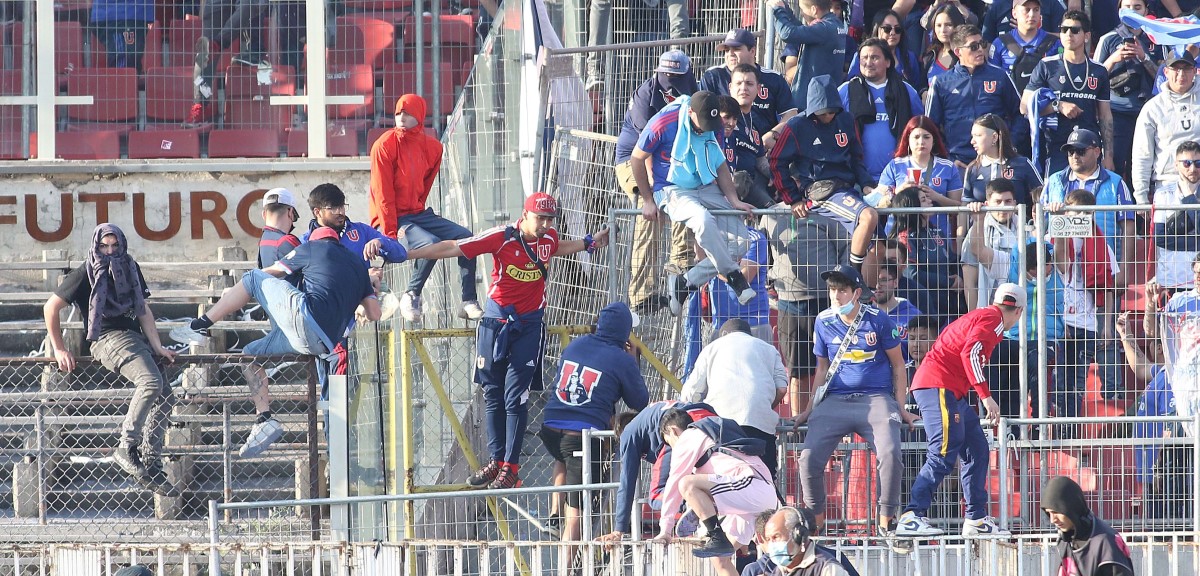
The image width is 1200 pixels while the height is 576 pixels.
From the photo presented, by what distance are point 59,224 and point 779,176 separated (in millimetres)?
8950

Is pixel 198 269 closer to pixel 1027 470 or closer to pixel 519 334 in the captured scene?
pixel 519 334

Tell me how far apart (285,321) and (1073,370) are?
202 inches

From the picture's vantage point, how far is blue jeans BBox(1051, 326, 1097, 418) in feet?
38.1

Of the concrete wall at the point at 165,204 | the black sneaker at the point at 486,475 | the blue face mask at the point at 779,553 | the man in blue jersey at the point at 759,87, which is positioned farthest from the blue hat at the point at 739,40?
the concrete wall at the point at 165,204

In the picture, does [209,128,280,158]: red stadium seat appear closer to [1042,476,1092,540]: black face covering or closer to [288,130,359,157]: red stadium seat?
[288,130,359,157]: red stadium seat

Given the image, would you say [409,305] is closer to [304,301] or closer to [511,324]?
[511,324]

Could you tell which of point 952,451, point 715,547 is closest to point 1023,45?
point 952,451

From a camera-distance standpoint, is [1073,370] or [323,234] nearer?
[1073,370]

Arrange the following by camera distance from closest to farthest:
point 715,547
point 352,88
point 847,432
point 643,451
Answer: point 715,547 → point 643,451 → point 847,432 → point 352,88

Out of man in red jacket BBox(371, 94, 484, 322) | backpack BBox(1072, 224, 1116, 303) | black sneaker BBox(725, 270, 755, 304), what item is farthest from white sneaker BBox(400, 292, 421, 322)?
backpack BBox(1072, 224, 1116, 303)

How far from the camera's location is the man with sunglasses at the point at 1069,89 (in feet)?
43.1

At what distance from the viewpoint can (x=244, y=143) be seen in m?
18.4

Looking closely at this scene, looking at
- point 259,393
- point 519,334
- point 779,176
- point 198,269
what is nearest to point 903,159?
point 779,176

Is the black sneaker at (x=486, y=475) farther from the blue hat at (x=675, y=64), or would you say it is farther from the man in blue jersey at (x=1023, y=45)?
the man in blue jersey at (x=1023, y=45)
